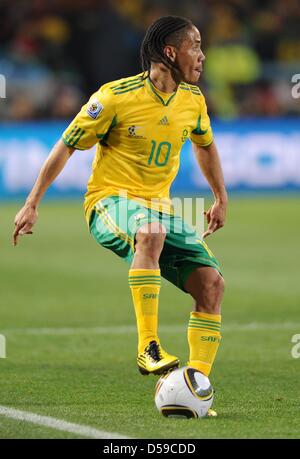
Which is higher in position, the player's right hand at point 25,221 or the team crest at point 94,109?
the team crest at point 94,109

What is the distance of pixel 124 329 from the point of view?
9.28 metres

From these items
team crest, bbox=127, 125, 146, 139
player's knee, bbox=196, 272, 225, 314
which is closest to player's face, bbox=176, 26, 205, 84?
team crest, bbox=127, 125, 146, 139

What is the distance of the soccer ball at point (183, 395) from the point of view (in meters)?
5.68

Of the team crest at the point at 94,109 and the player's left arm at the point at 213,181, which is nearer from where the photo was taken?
the team crest at the point at 94,109

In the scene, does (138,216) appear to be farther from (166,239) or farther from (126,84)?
(126,84)

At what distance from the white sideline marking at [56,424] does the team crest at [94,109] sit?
165 cm

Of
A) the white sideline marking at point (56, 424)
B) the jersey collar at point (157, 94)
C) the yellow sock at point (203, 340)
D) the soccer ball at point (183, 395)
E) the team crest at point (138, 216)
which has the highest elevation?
the jersey collar at point (157, 94)

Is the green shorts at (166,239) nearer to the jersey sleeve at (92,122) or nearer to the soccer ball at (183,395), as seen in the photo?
the jersey sleeve at (92,122)

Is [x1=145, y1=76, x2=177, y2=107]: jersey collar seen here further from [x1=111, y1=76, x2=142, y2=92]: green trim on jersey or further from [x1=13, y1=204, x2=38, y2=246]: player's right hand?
[x1=13, y1=204, x2=38, y2=246]: player's right hand

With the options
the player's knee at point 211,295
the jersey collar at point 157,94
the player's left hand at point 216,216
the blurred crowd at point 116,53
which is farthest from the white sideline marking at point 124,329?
the blurred crowd at point 116,53

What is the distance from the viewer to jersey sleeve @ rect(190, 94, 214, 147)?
21.2 feet

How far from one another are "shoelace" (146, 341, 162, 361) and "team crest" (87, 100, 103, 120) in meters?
1.30

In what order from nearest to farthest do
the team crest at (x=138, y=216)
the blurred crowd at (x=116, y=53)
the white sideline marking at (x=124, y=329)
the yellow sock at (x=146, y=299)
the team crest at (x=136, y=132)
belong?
the yellow sock at (x=146, y=299)
the team crest at (x=138, y=216)
the team crest at (x=136, y=132)
the white sideline marking at (x=124, y=329)
the blurred crowd at (x=116, y=53)
